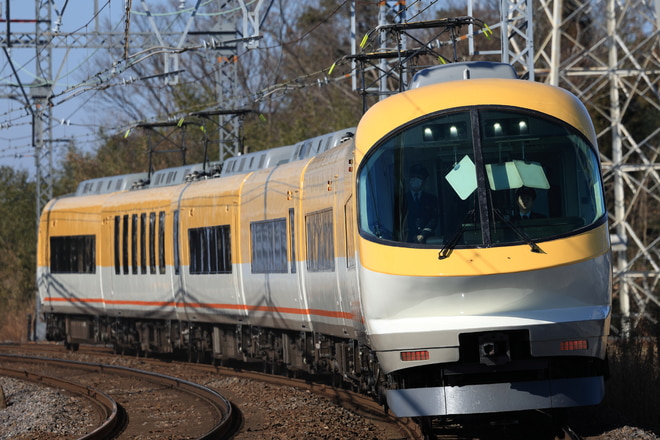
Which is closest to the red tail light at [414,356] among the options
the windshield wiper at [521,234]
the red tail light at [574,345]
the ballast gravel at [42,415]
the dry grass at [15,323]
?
the red tail light at [574,345]

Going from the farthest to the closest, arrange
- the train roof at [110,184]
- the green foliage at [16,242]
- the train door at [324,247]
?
the green foliage at [16,242] < the train roof at [110,184] < the train door at [324,247]

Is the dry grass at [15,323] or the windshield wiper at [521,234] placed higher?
the windshield wiper at [521,234]

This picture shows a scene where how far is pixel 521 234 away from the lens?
9.75 metres

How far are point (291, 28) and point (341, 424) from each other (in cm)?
3855

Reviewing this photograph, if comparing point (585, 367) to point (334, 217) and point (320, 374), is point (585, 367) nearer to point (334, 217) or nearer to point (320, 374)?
point (334, 217)

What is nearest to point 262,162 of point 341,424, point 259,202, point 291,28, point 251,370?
point 259,202

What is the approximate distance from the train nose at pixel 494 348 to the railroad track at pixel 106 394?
3.70 m

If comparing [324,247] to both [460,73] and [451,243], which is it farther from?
A: [451,243]

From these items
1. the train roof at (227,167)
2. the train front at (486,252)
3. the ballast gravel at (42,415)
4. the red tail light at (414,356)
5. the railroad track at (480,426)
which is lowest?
the ballast gravel at (42,415)

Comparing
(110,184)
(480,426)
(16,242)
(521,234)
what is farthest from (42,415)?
(16,242)

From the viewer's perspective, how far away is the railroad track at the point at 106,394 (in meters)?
13.6

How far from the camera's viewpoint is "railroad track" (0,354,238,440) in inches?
537

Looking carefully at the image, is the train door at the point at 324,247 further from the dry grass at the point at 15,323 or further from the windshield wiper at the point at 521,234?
the dry grass at the point at 15,323

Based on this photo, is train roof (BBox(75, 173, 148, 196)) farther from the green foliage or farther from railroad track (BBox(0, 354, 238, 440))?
the green foliage
